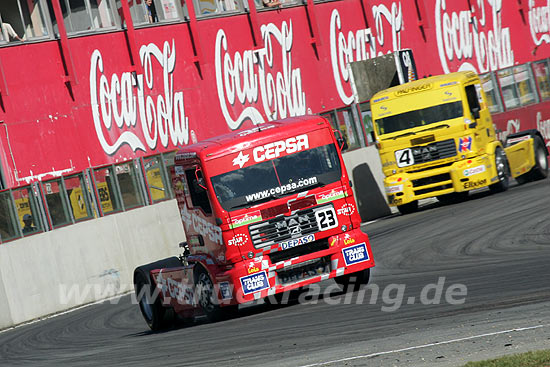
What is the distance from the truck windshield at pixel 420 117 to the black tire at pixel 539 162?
12.7ft

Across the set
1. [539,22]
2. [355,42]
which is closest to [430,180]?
[355,42]

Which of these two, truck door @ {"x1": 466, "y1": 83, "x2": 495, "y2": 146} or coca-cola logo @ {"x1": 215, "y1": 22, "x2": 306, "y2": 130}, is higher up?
coca-cola logo @ {"x1": 215, "y1": 22, "x2": 306, "y2": 130}

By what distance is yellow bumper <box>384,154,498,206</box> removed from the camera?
2228 centimetres

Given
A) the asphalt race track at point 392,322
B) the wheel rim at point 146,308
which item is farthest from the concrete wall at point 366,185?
the wheel rim at point 146,308

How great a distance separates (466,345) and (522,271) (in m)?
3.79

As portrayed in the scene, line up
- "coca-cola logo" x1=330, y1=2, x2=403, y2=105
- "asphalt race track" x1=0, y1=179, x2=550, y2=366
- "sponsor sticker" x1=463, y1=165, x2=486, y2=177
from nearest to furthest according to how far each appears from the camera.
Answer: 1. "asphalt race track" x1=0, y1=179, x2=550, y2=366
2. "sponsor sticker" x1=463, y1=165, x2=486, y2=177
3. "coca-cola logo" x1=330, y1=2, x2=403, y2=105

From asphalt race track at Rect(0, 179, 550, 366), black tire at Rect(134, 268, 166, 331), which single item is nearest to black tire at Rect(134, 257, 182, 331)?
black tire at Rect(134, 268, 166, 331)

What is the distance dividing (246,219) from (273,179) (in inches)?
25.9

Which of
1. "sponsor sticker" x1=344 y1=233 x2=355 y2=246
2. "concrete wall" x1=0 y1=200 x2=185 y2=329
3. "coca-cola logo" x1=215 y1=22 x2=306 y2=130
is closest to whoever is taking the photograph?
"sponsor sticker" x1=344 y1=233 x2=355 y2=246

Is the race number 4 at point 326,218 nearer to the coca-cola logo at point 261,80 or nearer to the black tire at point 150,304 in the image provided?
the black tire at point 150,304

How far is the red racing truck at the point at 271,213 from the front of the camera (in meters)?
13.2

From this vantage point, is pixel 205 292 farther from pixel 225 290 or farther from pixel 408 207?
pixel 408 207

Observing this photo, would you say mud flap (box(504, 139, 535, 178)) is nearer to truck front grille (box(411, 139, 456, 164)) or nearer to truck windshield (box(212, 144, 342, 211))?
truck front grille (box(411, 139, 456, 164))

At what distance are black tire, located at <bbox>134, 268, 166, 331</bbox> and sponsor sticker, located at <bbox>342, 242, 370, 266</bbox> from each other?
305 cm
